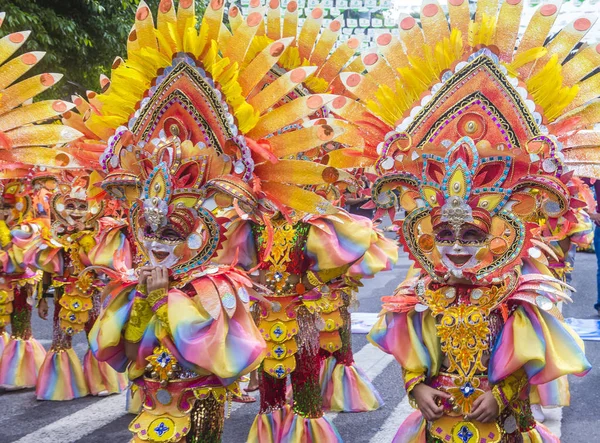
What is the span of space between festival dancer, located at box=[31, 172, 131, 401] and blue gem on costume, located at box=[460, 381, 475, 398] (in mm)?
3614

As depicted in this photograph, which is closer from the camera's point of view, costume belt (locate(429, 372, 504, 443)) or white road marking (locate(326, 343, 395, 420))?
costume belt (locate(429, 372, 504, 443))

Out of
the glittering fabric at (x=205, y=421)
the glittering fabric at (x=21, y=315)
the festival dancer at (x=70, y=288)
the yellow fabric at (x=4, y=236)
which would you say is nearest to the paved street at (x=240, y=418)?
the festival dancer at (x=70, y=288)

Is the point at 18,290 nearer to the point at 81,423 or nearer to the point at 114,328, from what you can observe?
the point at 81,423

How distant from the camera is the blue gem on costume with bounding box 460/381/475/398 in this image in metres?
3.40

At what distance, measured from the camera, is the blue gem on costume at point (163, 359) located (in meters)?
3.55

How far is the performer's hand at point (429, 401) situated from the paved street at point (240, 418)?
6.89 feet

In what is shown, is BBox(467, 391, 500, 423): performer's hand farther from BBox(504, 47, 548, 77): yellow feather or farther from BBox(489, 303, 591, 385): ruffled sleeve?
BBox(504, 47, 548, 77): yellow feather

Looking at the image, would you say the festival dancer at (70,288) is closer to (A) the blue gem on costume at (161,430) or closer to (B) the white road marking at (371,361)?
(B) the white road marking at (371,361)

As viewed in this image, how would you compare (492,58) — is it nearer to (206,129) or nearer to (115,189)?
(206,129)

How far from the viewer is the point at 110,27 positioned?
11.8 meters

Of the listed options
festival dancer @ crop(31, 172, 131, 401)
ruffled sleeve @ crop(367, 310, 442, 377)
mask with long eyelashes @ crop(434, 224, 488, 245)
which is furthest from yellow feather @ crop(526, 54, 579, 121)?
festival dancer @ crop(31, 172, 131, 401)

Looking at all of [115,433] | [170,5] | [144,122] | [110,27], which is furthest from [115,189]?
[110,27]

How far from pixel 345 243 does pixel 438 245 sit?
1.36 metres

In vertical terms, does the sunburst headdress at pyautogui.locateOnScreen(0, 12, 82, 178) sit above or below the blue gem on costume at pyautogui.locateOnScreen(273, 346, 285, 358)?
above
